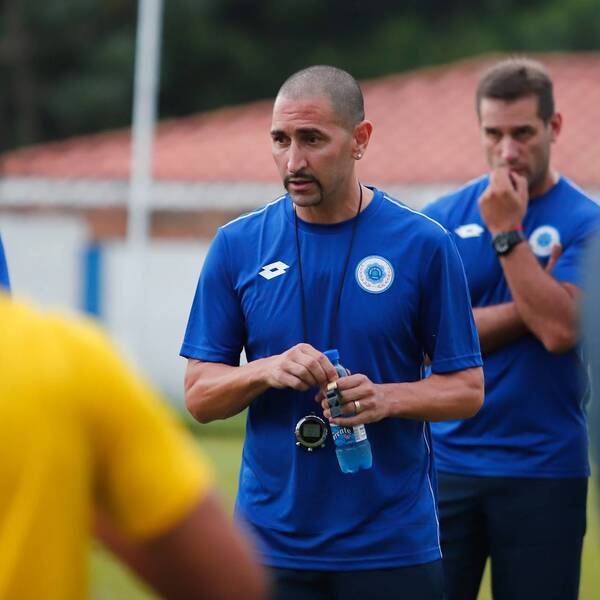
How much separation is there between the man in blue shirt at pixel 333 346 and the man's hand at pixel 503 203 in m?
0.82

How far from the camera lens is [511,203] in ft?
17.0

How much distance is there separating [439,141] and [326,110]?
70.4 feet

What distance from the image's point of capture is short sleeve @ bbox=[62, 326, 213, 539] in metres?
2.09

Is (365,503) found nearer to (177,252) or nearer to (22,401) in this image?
(22,401)

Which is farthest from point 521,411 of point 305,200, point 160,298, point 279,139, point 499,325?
point 160,298

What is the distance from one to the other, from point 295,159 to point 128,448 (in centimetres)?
239

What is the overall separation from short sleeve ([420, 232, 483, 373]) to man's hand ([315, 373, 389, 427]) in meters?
0.35

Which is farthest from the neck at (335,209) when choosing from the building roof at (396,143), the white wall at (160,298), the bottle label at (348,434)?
the building roof at (396,143)

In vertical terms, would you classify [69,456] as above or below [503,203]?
below

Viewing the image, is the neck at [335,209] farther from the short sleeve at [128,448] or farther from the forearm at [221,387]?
the short sleeve at [128,448]

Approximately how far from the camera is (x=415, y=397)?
4211mm

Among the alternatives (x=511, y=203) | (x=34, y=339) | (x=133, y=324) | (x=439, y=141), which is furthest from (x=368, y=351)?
(x=439, y=141)

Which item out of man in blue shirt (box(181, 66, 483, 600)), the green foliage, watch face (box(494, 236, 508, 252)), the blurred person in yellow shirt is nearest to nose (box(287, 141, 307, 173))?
man in blue shirt (box(181, 66, 483, 600))

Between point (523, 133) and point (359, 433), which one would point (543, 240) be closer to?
point (523, 133)
